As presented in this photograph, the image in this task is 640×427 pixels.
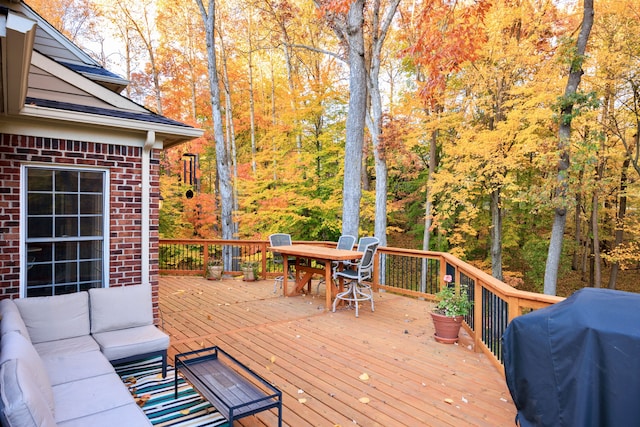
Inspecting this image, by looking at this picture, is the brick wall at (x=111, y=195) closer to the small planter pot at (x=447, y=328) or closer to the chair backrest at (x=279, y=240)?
the chair backrest at (x=279, y=240)

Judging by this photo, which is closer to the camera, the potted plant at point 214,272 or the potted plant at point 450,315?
the potted plant at point 450,315

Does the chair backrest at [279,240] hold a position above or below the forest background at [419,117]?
below

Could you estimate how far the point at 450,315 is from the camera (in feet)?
14.7

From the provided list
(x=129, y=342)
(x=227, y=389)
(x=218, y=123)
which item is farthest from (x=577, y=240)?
(x=129, y=342)

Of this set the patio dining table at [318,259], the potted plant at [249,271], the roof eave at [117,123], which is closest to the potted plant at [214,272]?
the potted plant at [249,271]

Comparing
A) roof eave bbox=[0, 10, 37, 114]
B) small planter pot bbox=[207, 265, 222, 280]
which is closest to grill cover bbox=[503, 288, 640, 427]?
roof eave bbox=[0, 10, 37, 114]

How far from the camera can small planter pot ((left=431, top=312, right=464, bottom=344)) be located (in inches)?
176

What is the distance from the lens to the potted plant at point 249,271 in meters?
8.38

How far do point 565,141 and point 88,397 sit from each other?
9866 mm

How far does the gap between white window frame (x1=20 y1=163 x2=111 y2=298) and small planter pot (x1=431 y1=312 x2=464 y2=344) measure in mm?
3834

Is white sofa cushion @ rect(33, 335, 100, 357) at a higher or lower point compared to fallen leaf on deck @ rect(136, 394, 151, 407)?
higher

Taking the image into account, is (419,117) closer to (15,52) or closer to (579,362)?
(579,362)

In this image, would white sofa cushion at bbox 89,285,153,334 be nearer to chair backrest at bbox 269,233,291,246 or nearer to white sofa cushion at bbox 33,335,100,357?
white sofa cushion at bbox 33,335,100,357

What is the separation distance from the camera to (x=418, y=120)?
11.8 metres
